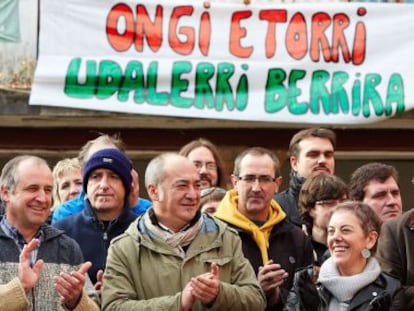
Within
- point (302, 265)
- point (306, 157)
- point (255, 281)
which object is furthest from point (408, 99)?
point (255, 281)

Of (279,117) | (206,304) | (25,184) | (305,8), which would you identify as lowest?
(206,304)

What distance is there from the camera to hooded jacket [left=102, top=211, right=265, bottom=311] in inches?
247

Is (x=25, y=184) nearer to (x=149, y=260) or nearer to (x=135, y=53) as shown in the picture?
(x=149, y=260)

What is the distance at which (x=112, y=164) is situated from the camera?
7.03 meters

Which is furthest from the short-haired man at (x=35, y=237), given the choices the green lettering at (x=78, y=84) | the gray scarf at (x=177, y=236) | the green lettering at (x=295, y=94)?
the green lettering at (x=295, y=94)

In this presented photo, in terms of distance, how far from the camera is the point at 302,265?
23.3 ft

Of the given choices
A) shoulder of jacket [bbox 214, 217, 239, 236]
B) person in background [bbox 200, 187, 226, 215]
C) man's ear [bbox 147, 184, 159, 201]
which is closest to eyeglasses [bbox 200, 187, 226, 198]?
person in background [bbox 200, 187, 226, 215]

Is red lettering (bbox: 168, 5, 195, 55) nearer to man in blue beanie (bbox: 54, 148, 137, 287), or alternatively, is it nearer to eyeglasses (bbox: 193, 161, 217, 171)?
eyeglasses (bbox: 193, 161, 217, 171)

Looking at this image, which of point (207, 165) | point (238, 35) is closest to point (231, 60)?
point (238, 35)

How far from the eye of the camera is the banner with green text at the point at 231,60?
411 inches

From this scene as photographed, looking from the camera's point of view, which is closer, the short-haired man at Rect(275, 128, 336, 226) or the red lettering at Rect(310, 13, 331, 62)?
the short-haired man at Rect(275, 128, 336, 226)

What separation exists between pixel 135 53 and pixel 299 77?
131cm

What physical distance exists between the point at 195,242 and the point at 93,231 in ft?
2.71

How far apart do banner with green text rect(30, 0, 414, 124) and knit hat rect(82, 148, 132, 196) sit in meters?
3.42
